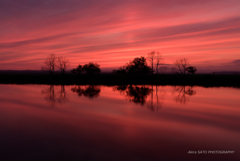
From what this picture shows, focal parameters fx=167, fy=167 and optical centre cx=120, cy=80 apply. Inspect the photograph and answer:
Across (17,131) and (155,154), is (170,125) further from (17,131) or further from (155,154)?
(17,131)

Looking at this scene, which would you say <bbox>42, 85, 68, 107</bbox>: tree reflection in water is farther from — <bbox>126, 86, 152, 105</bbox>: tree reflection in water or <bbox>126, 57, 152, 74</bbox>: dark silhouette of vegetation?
<bbox>126, 57, 152, 74</bbox>: dark silhouette of vegetation

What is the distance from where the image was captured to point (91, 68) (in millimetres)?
90250

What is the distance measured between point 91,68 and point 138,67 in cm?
2768

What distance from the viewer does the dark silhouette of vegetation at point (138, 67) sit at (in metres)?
74.1

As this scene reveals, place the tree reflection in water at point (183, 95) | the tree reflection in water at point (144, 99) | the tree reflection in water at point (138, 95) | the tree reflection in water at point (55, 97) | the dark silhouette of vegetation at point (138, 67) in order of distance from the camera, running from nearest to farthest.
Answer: the tree reflection in water at point (144, 99) → the tree reflection in water at point (55, 97) → the tree reflection in water at point (138, 95) → the tree reflection in water at point (183, 95) → the dark silhouette of vegetation at point (138, 67)

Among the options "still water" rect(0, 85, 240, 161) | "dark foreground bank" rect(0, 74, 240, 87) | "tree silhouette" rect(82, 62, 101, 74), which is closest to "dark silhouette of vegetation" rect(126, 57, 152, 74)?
"dark foreground bank" rect(0, 74, 240, 87)

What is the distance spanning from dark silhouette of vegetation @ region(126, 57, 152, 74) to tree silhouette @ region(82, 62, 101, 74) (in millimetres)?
21422

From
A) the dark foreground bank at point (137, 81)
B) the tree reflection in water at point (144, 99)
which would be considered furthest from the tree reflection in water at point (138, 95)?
the dark foreground bank at point (137, 81)

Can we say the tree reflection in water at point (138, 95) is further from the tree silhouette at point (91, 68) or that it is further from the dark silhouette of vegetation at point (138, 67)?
the tree silhouette at point (91, 68)

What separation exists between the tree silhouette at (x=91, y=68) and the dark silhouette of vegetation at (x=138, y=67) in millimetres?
21422

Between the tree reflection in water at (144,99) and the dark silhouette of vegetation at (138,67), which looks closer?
the tree reflection in water at (144,99)

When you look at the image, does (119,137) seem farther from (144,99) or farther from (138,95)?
(138,95)

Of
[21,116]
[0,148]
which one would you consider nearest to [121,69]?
[21,116]

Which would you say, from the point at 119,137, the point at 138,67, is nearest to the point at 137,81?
the point at 138,67
